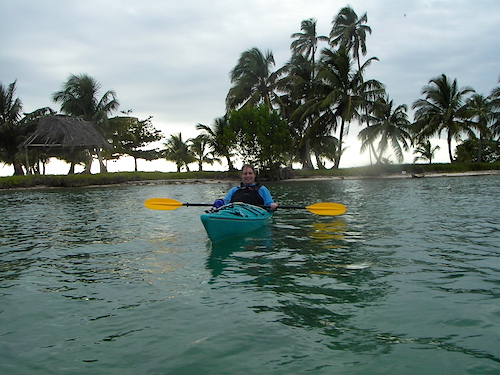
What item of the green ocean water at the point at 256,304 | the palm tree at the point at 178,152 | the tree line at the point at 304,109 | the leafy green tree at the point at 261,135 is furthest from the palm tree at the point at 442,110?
the green ocean water at the point at 256,304

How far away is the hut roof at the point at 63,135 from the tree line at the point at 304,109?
9.50ft

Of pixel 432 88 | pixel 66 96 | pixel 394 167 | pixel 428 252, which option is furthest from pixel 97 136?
pixel 428 252

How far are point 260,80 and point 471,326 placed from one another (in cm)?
3940

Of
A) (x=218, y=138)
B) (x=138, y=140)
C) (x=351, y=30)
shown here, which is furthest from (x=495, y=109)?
(x=138, y=140)

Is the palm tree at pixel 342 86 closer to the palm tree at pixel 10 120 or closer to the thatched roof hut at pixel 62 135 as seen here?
the thatched roof hut at pixel 62 135

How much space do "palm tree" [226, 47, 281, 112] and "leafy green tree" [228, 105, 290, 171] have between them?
3444mm

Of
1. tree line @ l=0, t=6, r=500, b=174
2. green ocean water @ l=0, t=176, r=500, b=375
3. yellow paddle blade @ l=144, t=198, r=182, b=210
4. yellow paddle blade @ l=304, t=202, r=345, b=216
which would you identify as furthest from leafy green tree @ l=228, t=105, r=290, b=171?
green ocean water @ l=0, t=176, r=500, b=375

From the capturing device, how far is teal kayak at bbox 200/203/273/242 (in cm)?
784

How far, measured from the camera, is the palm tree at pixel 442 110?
38.2m

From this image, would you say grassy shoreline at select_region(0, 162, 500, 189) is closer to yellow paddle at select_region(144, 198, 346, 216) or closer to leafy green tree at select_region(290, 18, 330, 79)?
leafy green tree at select_region(290, 18, 330, 79)

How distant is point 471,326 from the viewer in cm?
398

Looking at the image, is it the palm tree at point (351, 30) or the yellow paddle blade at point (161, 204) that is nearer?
the yellow paddle blade at point (161, 204)

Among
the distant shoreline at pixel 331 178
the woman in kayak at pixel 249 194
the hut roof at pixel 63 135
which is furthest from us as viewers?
the distant shoreline at pixel 331 178

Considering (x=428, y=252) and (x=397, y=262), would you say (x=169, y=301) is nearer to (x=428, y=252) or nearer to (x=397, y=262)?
(x=397, y=262)
